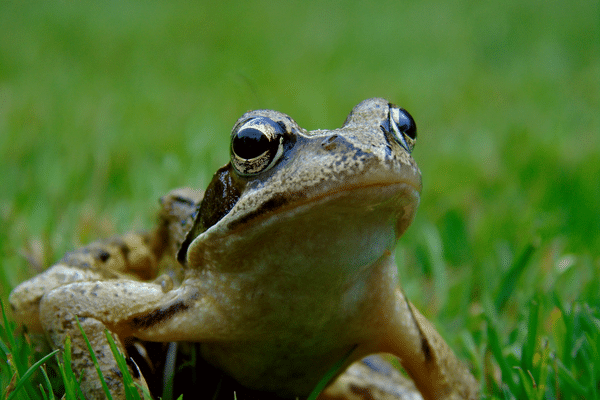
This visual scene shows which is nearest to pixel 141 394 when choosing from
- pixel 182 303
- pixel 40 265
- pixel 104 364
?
pixel 104 364

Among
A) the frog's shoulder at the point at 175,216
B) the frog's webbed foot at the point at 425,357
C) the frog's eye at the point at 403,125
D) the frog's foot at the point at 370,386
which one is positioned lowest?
the frog's foot at the point at 370,386

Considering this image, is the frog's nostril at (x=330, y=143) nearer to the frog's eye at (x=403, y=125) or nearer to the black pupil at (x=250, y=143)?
the black pupil at (x=250, y=143)

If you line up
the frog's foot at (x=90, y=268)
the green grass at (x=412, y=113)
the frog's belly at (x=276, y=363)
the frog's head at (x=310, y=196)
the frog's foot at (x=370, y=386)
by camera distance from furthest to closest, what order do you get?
the green grass at (x=412, y=113)
the frog's foot at (x=370, y=386)
the frog's foot at (x=90, y=268)
the frog's belly at (x=276, y=363)
the frog's head at (x=310, y=196)

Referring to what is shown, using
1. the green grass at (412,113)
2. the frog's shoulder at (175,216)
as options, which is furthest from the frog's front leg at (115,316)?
the frog's shoulder at (175,216)

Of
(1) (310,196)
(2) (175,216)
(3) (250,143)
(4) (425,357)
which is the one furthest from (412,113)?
(1) (310,196)

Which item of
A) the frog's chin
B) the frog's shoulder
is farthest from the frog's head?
the frog's shoulder

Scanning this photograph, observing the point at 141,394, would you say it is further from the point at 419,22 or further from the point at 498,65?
the point at 419,22

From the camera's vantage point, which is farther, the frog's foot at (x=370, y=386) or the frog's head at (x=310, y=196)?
the frog's foot at (x=370, y=386)

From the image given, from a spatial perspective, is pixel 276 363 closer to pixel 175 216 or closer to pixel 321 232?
pixel 321 232
